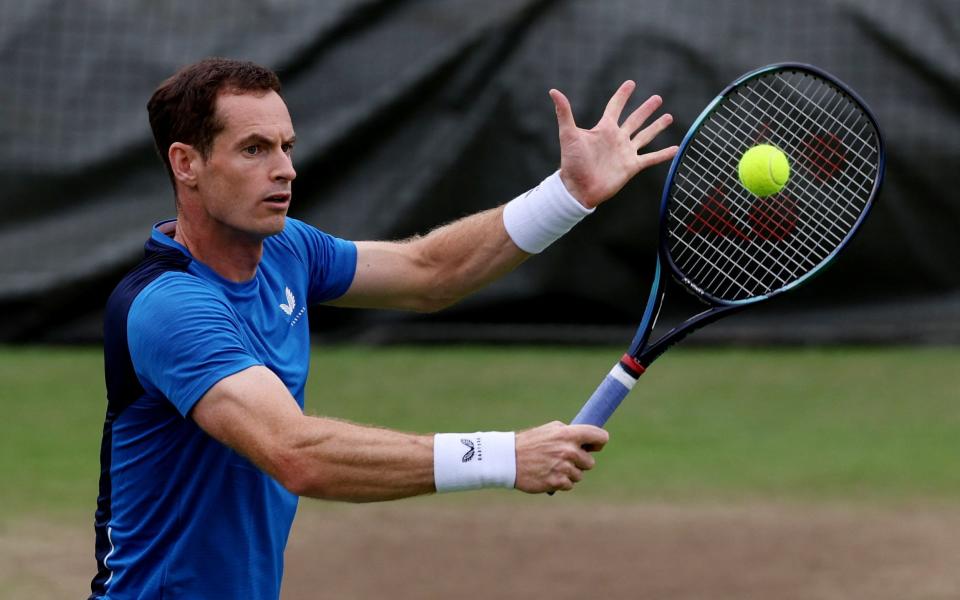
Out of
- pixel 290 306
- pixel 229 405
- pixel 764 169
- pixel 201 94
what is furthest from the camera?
pixel 764 169

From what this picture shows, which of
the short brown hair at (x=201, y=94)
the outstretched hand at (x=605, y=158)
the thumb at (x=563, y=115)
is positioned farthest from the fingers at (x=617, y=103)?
the short brown hair at (x=201, y=94)

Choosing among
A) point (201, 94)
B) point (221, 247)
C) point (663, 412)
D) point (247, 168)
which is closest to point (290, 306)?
point (221, 247)

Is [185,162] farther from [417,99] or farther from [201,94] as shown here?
[417,99]

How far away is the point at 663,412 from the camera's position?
309 inches

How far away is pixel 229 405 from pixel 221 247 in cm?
49

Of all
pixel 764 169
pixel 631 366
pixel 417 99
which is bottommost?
pixel 631 366

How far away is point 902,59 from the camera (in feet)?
29.8

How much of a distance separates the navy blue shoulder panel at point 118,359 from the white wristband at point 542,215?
35.4 inches

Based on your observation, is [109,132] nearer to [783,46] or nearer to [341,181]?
[341,181]

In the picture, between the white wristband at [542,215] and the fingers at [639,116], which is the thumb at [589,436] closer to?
the white wristband at [542,215]

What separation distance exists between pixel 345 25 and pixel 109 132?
1.49 m

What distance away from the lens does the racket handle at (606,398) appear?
3365 mm

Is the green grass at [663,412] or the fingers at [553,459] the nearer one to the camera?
the fingers at [553,459]

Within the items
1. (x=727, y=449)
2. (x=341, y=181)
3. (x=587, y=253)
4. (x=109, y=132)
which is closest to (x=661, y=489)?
(x=727, y=449)
